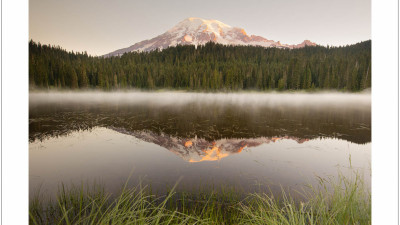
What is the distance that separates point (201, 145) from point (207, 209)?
191 inches

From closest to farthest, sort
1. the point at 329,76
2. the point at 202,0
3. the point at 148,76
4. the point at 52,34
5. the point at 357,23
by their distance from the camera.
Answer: the point at 52,34 → the point at 357,23 → the point at 202,0 → the point at 329,76 → the point at 148,76

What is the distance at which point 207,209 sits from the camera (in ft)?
8.43

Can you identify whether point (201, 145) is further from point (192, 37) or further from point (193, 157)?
point (192, 37)

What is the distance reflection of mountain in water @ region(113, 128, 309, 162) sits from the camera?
19.7 feet

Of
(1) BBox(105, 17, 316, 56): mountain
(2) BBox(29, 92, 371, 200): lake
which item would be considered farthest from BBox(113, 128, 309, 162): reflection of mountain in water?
(1) BBox(105, 17, 316, 56): mountain

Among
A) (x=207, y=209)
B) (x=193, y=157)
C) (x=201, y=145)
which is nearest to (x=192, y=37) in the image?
(x=201, y=145)

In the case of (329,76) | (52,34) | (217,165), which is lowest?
(217,165)

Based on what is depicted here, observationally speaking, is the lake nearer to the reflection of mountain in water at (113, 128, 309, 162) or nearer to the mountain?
the reflection of mountain in water at (113, 128, 309, 162)

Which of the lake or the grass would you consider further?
the lake

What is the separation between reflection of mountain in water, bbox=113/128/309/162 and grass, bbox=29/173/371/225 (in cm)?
259

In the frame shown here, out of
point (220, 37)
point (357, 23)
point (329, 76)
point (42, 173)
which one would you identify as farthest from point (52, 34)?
point (220, 37)

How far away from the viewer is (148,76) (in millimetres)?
48969
